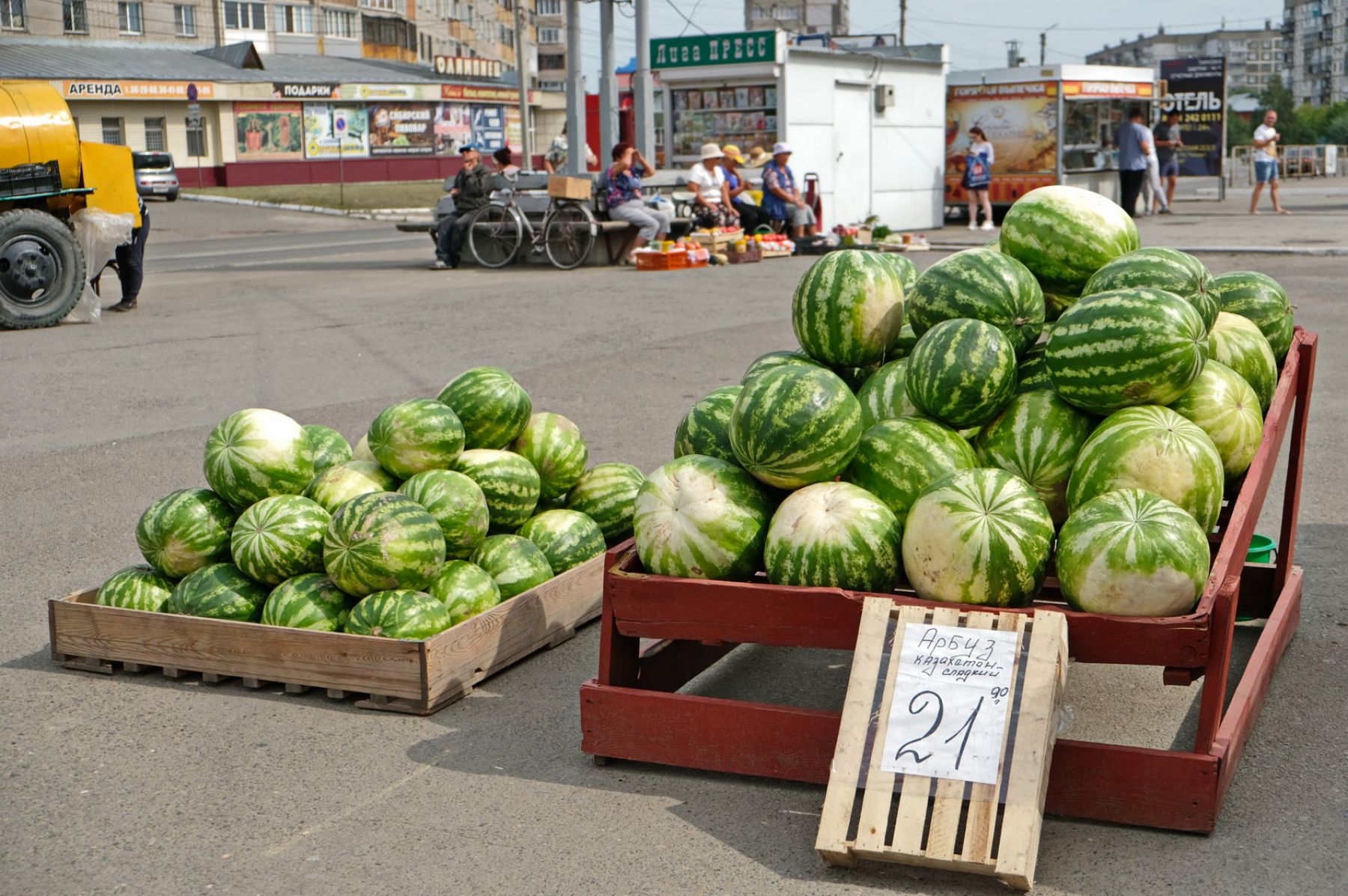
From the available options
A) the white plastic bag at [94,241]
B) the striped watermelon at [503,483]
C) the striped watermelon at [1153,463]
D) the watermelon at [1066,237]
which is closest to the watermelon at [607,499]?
the striped watermelon at [503,483]

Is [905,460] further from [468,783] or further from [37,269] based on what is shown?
[37,269]

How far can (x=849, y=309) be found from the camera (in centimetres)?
442

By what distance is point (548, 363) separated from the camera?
11.5 m

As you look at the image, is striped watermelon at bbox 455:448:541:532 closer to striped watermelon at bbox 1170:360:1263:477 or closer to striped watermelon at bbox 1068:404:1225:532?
striped watermelon at bbox 1068:404:1225:532

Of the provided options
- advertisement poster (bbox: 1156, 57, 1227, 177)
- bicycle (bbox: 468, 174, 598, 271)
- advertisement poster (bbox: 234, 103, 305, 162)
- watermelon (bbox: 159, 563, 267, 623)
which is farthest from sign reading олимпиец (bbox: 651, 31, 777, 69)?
advertisement poster (bbox: 234, 103, 305, 162)

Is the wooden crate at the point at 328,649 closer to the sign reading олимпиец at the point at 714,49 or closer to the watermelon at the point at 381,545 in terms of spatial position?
the watermelon at the point at 381,545

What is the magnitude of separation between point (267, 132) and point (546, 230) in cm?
4018

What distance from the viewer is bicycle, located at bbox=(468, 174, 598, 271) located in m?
19.4

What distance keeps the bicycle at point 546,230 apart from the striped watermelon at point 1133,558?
16106 millimetres

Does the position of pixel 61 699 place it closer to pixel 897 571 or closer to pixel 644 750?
pixel 644 750

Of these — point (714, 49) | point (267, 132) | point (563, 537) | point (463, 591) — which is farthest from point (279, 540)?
point (267, 132)

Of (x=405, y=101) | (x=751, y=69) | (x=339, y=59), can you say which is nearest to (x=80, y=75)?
(x=405, y=101)

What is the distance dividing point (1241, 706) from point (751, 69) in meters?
20.9

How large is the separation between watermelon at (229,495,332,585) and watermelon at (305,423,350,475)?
1.87 feet
